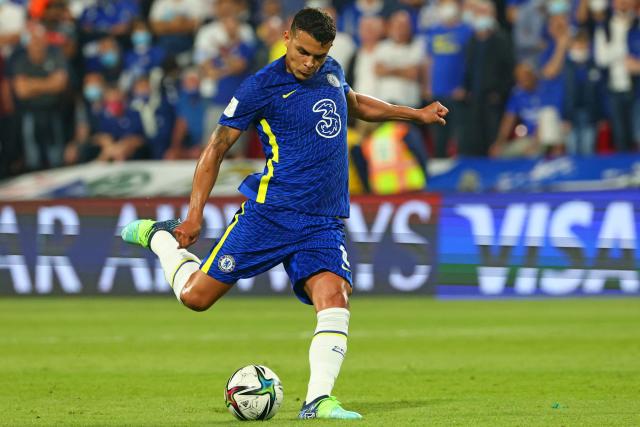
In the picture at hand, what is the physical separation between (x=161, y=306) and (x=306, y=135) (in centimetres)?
934

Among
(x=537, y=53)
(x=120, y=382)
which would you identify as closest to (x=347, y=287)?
(x=120, y=382)

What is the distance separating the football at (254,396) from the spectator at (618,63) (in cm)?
1255

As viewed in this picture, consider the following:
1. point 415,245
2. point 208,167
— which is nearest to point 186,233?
point 208,167

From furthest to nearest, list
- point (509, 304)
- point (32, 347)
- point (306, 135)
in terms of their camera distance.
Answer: point (509, 304) < point (32, 347) < point (306, 135)

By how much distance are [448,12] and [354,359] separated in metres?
9.53

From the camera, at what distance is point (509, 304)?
1648 cm

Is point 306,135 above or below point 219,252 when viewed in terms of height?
above

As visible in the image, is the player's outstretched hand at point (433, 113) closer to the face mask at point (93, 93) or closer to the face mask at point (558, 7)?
the face mask at point (558, 7)

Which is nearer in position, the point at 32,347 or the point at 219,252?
the point at 219,252

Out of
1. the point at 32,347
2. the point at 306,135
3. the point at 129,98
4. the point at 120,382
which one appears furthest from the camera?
the point at 129,98

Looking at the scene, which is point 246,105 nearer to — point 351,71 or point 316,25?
point 316,25

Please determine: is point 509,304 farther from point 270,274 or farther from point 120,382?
point 120,382

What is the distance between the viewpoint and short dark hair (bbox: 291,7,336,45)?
7238mm

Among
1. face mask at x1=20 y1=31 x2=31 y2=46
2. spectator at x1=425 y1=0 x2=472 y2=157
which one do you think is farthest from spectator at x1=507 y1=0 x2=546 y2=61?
face mask at x1=20 y1=31 x2=31 y2=46
